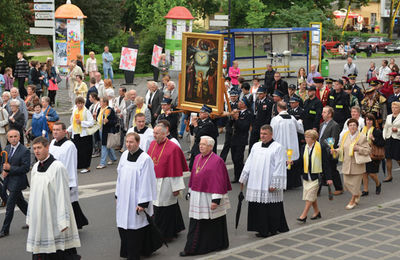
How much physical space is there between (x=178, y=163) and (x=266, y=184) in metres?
1.35

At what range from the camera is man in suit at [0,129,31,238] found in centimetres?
1033

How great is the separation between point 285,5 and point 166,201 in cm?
Answer: 3941

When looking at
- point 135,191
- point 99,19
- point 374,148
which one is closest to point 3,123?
point 135,191

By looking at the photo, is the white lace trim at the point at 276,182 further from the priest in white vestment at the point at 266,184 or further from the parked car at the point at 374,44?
the parked car at the point at 374,44

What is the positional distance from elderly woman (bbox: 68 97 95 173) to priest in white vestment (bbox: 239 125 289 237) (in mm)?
5821

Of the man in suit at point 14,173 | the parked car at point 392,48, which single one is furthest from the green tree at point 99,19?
the man in suit at point 14,173

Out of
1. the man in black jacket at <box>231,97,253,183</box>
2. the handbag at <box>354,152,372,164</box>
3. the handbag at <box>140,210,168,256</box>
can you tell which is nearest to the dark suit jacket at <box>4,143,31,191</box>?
the handbag at <box>140,210,168,256</box>

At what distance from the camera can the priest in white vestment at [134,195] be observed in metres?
8.93

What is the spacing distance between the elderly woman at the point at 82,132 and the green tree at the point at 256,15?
29.8 metres

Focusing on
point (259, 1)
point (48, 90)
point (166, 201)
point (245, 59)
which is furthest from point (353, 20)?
point (166, 201)

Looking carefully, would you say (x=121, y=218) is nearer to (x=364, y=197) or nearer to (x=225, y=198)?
(x=225, y=198)

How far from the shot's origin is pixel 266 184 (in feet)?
32.8

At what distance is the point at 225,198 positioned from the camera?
372 inches

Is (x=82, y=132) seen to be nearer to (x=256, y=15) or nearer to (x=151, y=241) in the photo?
(x=151, y=241)
